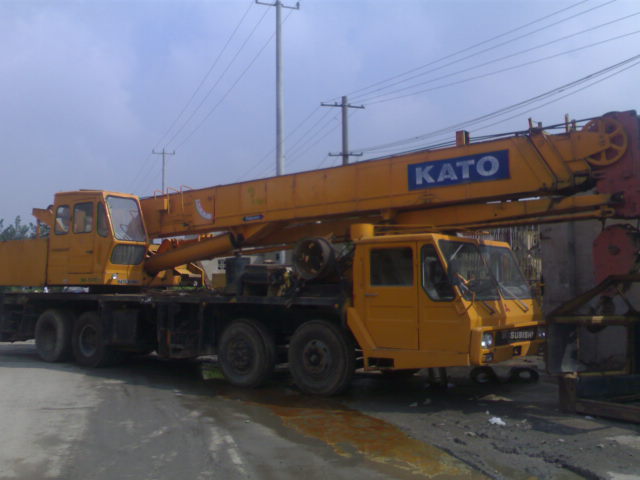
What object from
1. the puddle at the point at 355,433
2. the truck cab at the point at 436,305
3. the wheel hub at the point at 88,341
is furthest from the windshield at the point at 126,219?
the truck cab at the point at 436,305

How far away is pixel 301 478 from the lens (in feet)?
18.7

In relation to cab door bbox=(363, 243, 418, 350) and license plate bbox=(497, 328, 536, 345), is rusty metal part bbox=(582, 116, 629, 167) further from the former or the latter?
cab door bbox=(363, 243, 418, 350)

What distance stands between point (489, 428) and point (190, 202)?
24.9 ft

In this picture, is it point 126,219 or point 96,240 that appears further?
point 126,219

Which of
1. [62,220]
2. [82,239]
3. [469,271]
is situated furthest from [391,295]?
[62,220]

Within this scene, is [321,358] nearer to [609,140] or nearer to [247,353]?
[247,353]

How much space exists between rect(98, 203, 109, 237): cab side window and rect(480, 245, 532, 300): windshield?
778cm

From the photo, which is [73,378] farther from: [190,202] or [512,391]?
[512,391]

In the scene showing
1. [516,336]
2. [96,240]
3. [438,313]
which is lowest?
[516,336]

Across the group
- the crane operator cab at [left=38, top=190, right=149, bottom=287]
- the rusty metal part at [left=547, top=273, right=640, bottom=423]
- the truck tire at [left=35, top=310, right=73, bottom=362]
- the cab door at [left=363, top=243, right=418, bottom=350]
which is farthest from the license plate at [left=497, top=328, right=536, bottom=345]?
the truck tire at [left=35, top=310, right=73, bottom=362]

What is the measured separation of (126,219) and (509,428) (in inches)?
359

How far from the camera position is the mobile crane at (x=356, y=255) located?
8031 millimetres

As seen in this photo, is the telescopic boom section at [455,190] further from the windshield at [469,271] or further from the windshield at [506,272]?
the windshield at [506,272]

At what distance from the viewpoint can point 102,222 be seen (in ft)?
42.8
